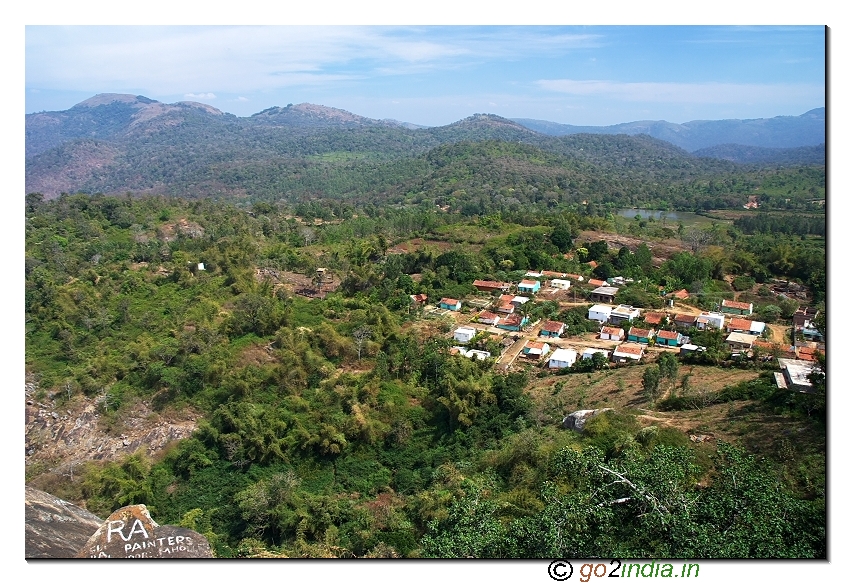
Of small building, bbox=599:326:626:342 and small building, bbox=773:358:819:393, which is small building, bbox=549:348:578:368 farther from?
small building, bbox=773:358:819:393

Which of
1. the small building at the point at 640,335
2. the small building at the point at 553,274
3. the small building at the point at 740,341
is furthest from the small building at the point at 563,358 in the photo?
the small building at the point at 553,274

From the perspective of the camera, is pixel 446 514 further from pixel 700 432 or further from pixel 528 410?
pixel 528 410

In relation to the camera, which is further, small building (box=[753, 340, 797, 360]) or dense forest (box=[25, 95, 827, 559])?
small building (box=[753, 340, 797, 360])

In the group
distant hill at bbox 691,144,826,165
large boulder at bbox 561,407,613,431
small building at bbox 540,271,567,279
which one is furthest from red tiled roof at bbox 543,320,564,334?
distant hill at bbox 691,144,826,165

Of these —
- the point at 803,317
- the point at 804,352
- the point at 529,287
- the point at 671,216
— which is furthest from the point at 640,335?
the point at 671,216

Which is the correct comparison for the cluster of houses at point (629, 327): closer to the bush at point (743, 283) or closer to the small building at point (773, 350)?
the small building at point (773, 350)
